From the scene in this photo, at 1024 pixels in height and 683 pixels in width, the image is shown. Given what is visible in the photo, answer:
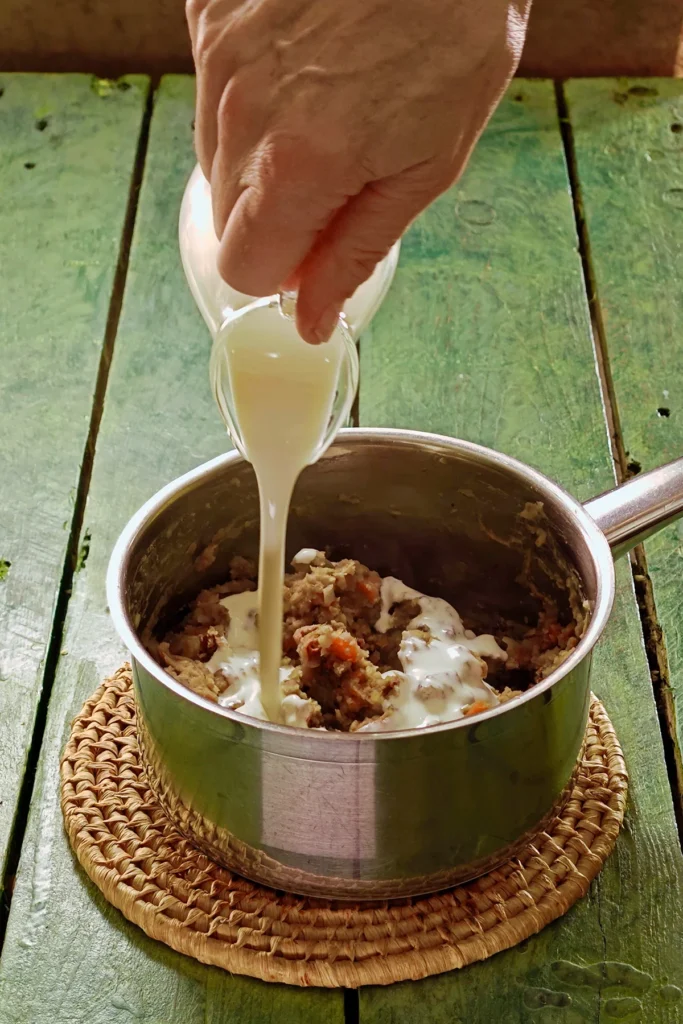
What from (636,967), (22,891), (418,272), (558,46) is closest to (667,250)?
(418,272)

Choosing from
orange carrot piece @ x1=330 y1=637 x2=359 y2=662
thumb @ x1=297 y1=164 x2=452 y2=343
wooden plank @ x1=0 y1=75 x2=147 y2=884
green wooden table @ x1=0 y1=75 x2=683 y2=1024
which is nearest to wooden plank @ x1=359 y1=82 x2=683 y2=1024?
green wooden table @ x1=0 y1=75 x2=683 y2=1024

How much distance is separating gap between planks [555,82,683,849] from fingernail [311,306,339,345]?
45cm

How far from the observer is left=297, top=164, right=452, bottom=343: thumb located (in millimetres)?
606

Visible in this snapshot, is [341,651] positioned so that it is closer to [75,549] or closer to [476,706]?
[476,706]

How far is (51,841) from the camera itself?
87cm

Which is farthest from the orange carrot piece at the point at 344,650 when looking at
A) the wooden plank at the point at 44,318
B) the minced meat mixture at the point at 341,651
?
the wooden plank at the point at 44,318

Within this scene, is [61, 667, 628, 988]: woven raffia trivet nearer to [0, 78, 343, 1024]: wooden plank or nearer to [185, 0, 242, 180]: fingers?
[0, 78, 343, 1024]: wooden plank

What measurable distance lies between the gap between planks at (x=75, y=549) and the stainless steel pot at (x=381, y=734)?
0.35 feet

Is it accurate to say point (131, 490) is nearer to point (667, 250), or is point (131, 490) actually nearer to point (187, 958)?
point (187, 958)

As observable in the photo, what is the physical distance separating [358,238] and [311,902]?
17.1 inches

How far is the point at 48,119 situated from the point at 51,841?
121 centimetres

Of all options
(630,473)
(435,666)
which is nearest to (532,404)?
(630,473)

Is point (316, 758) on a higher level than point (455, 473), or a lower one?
lower

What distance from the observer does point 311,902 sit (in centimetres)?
81
